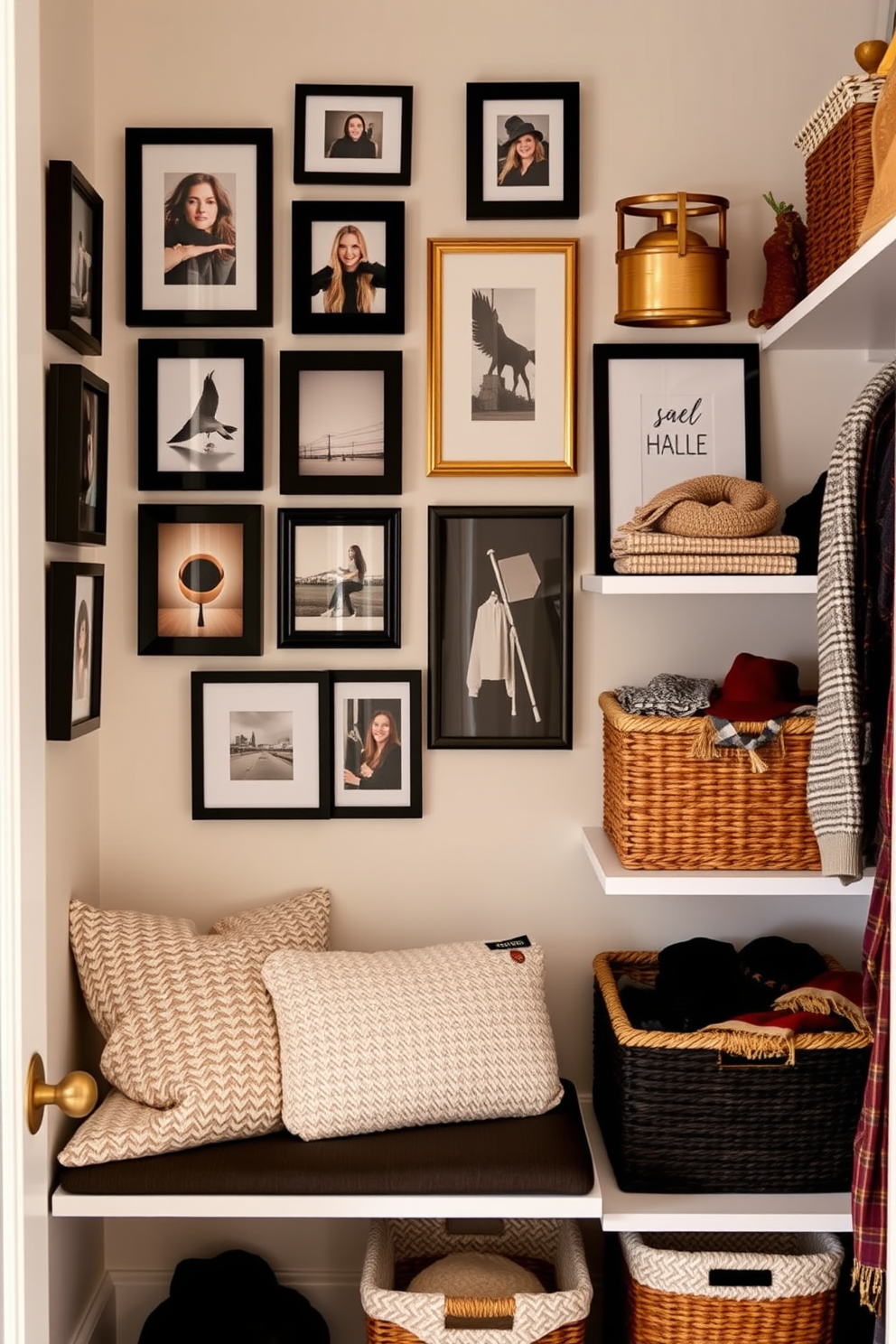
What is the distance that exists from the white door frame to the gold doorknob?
1 centimetres

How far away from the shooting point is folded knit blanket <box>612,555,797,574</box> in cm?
208

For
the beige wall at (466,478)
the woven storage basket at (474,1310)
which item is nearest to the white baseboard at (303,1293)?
the beige wall at (466,478)

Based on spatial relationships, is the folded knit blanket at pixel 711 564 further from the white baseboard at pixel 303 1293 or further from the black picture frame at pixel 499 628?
the white baseboard at pixel 303 1293

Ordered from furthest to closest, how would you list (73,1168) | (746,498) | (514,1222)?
(514,1222)
(746,498)
(73,1168)

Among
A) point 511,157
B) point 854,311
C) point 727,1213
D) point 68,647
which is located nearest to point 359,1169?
point 727,1213

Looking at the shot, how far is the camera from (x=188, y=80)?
7.72 ft

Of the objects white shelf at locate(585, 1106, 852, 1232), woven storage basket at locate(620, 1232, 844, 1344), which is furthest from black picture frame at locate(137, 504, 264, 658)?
woven storage basket at locate(620, 1232, 844, 1344)

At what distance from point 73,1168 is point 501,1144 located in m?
0.66

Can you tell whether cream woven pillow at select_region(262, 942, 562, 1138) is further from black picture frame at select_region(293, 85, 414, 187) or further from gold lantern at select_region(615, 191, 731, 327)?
black picture frame at select_region(293, 85, 414, 187)

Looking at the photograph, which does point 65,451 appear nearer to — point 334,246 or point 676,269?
point 334,246

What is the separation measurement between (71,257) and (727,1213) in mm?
1804

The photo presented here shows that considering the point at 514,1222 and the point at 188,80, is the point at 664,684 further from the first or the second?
the point at 188,80

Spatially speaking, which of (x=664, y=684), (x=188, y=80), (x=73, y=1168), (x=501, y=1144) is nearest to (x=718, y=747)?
(x=664, y=684)

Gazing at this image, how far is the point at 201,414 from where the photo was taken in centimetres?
238
